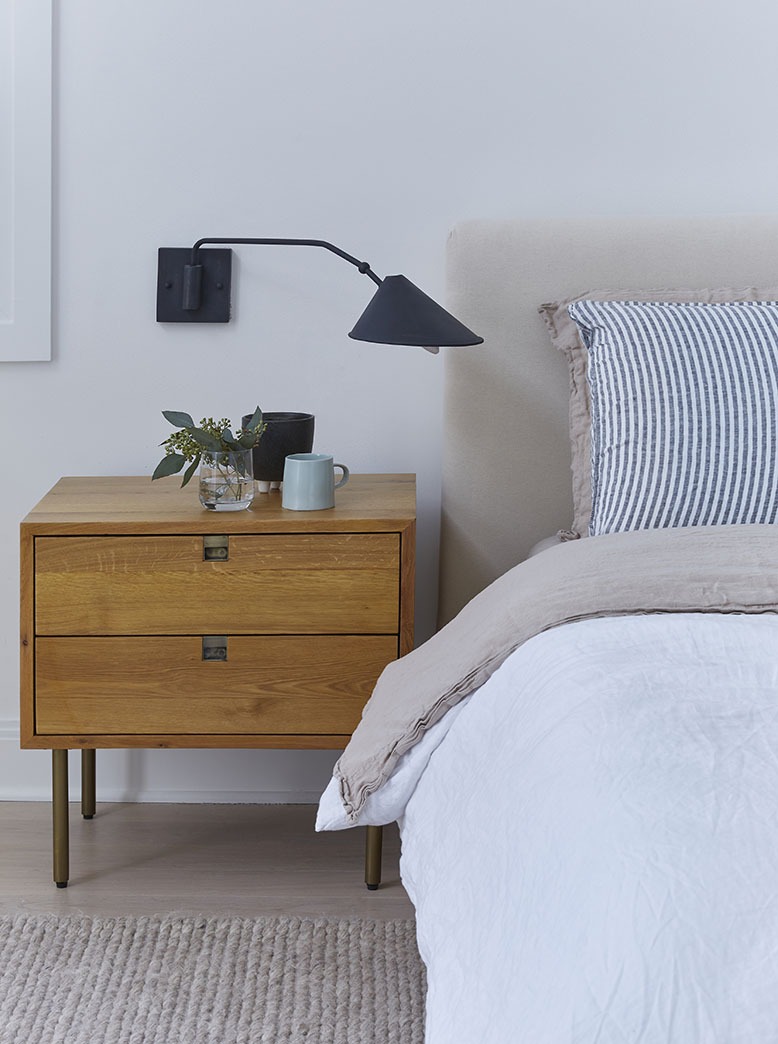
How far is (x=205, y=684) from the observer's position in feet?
5.99

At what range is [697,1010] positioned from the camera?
27.0 inches

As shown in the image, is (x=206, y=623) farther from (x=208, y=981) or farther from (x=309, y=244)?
(x=309, y=244)

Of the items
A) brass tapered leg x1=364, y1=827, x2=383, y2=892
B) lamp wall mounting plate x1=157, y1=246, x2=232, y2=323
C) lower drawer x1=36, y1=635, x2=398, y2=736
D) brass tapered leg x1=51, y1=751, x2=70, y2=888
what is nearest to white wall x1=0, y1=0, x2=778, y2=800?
lamp wall mounting plate x1=157, y1=246, x2=232, y2=323

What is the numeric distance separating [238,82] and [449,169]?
1.40ft

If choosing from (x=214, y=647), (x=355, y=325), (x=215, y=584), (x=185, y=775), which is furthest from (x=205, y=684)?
(x=355, y=325)

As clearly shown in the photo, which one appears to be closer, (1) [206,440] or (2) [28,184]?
(1) [206,440]

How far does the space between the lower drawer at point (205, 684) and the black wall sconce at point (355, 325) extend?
494 millimetres

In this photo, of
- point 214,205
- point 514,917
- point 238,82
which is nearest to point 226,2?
point 238,82

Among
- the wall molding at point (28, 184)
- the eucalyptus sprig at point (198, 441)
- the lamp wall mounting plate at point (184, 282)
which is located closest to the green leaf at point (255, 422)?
the eucalyptus sprig at point (198, 441)

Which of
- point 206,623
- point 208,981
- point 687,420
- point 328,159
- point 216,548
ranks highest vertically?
point 328,159

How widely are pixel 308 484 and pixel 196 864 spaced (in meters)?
0.72

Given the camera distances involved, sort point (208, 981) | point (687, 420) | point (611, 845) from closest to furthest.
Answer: point (611, 845) → point (208, 981) → point (687, 420)

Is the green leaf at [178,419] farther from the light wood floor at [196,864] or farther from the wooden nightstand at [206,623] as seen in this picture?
the light wood floor at [196,864]

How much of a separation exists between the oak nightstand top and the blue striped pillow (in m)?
0.35
